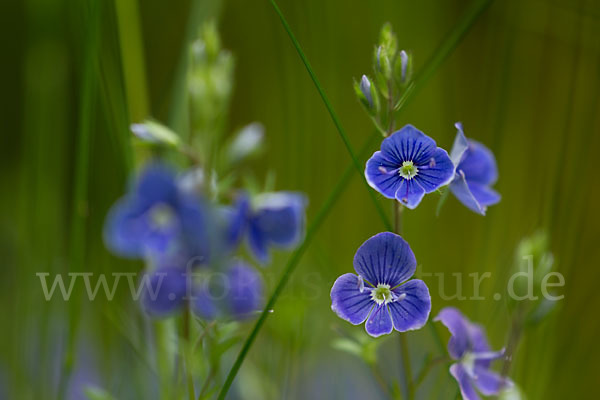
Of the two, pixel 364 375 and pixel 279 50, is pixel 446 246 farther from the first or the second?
pixel 279 50

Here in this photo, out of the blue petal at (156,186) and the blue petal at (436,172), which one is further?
Answer: the blue petal at (156,186)

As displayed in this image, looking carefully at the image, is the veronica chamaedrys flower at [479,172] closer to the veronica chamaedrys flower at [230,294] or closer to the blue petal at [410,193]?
the blue petal at [410,193]

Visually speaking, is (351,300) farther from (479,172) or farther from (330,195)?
(479,172)

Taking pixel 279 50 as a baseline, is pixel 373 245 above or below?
below

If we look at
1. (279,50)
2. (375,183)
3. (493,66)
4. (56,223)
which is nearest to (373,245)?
(375,183)

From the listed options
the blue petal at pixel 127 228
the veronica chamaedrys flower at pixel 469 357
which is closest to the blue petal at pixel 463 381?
the veronica chamaedrys flower at pixel 469 357

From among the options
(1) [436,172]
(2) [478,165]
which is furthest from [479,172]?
(1) [436,172]

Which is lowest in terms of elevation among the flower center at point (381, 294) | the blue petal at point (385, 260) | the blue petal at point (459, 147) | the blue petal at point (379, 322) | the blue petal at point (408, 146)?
the blue petal at point (379, 322)
